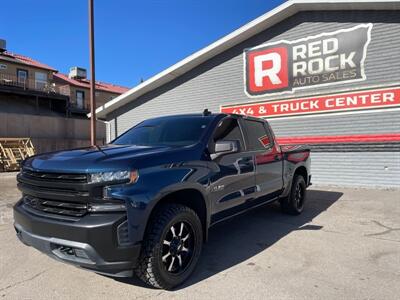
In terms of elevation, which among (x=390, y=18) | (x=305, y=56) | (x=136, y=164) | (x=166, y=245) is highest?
(x=390, y=18)

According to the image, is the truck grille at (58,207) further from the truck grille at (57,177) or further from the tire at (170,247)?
the tire at (170,247)

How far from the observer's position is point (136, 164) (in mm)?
3297

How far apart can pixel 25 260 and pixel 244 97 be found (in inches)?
382

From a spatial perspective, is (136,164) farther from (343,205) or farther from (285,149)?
(343,205)

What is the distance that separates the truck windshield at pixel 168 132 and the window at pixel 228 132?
A: 0.60 ft

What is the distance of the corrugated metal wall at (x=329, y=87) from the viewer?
995cm

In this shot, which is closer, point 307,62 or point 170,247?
point 170,247

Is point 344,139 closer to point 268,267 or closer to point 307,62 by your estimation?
point 307,62

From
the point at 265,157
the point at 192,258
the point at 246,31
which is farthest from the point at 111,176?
the point at 246,31

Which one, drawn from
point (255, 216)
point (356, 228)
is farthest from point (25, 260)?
point (356, 228)

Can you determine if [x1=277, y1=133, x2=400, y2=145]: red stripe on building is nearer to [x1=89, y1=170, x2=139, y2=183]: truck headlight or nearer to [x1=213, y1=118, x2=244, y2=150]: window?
[x1=213, y1=118, x2=244, y2=150]: window

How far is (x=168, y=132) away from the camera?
4.79 meters

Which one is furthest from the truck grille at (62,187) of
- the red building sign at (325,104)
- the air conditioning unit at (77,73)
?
the air conditioning unit at (77,73)

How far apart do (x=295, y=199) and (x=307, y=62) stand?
6.20 metres
